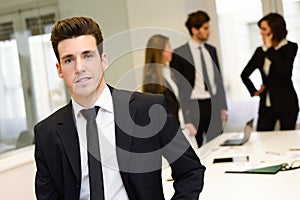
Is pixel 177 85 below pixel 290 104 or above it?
above

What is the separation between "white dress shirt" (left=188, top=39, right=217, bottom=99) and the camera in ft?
14.4

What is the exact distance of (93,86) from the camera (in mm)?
1377

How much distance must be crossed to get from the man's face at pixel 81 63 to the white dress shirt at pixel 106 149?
4.4 inches

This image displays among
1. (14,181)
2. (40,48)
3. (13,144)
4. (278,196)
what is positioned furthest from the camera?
(40,48)

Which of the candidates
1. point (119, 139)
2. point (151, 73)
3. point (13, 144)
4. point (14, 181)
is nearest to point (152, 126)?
point (119, 139)

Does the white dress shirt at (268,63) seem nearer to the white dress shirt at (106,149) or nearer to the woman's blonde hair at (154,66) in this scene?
the woman's blonde hair at (154,66)

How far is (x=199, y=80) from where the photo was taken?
172 inches

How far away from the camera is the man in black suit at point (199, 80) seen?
14.1 feet

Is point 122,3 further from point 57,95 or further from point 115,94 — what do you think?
point 115,94

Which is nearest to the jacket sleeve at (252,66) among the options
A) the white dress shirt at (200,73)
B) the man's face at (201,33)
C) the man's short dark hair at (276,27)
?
the man's short dark hair at (276,27)

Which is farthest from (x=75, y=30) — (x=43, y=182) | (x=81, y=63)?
(x=43, y=182)

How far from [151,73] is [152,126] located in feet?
7.15

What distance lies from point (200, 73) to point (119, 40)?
143 centimetres

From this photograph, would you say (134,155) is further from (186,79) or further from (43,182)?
(186,79)
